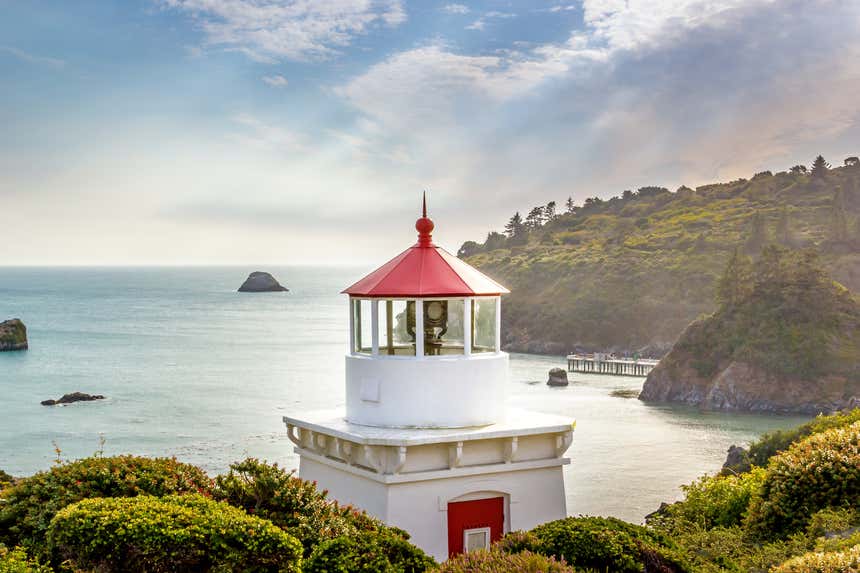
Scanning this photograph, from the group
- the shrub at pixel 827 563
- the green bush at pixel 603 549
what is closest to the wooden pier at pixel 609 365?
the green bush at pixel 603 549

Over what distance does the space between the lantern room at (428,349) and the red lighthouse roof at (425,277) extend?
0.01 m

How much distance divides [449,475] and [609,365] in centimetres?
9026

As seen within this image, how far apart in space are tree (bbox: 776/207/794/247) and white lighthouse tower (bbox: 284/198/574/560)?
365 feet

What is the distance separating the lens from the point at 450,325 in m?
11.0

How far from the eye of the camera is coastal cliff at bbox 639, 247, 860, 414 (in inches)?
2950

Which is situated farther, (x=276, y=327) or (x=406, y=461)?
(x=276, y=327)

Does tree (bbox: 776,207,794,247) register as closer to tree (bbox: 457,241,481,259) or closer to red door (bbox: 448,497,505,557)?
tree (bbox: 457,241,481,259)

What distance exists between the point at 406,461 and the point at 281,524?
2.57 meters

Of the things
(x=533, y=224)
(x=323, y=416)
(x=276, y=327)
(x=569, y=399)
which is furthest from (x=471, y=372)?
(x=533, y=224)

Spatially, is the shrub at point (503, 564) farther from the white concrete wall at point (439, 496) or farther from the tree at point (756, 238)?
the tree at point (756, 238)

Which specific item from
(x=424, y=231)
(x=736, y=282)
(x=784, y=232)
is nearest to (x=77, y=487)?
(x=424, y=231)

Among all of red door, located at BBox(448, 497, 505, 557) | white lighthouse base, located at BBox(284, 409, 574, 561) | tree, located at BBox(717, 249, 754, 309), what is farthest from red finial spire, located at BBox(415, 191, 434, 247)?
tree, located at BBox(717, 249, 754, 309)

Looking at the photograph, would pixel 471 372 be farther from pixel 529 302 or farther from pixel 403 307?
pixel 529 302

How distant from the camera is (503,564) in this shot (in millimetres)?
5863
